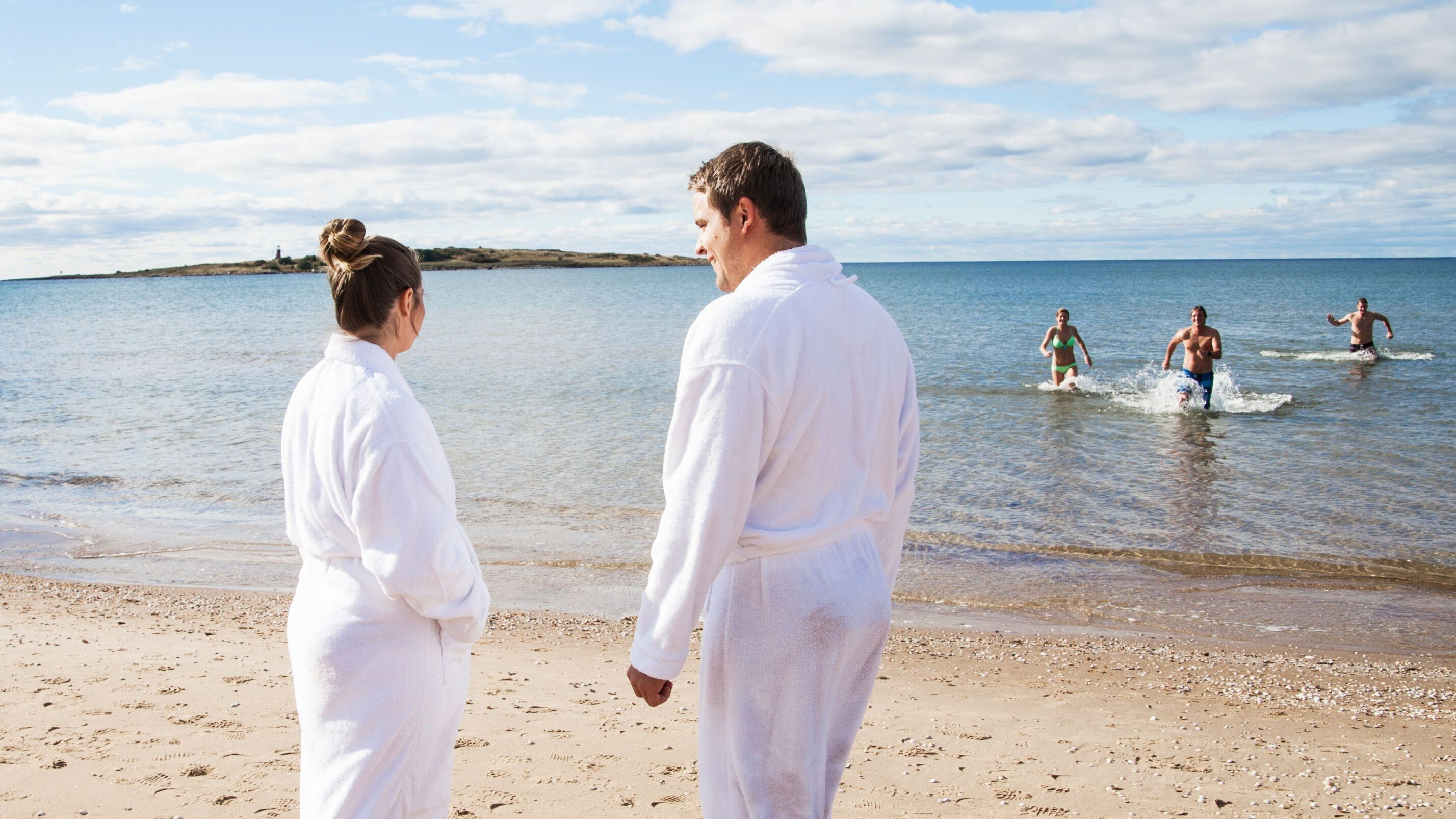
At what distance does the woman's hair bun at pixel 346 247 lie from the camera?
7.96 ft

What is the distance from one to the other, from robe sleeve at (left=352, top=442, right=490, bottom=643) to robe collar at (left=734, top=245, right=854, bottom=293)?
33.7 inches

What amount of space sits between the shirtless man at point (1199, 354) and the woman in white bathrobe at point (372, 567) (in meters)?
16.1

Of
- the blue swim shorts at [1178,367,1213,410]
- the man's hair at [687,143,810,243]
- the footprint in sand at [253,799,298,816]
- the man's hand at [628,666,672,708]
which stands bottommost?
the footprint in sand at [253,799,298,816]

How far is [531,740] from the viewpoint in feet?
15.0

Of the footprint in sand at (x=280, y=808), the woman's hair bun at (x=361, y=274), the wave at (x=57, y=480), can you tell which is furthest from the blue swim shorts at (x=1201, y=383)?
the woman's hair bun at (x=361, y=274)

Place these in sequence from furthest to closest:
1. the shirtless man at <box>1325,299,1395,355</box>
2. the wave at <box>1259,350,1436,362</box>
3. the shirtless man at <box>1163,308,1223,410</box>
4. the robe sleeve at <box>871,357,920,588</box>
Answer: the wave at <box>1259,350,1436,362</box> → the shirtless man at <box>1325,299,1395,355</box> → the shirtless man at <box>1163,308,1223,410</box> → the robe sleeve at <box>871,357,920,588</box>

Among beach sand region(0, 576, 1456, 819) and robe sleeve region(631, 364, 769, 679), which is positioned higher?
robe sleeve region(631, 364, 769, 679)

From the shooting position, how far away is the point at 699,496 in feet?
6.90

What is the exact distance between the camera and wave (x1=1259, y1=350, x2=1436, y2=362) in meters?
25.6

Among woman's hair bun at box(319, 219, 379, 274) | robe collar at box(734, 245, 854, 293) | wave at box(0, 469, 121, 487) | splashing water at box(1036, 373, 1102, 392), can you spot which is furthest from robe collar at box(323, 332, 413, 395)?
splashing water at box(1036, 373, 1102, 392)

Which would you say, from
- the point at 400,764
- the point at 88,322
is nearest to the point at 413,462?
the point at 400,764

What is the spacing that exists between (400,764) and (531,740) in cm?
227

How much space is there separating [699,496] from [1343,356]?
30417mm

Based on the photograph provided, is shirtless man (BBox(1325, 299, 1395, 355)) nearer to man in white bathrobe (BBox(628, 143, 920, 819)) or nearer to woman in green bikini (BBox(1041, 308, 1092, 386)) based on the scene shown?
woman in green bikini (BBox(1041, 308, 1092, 386))
